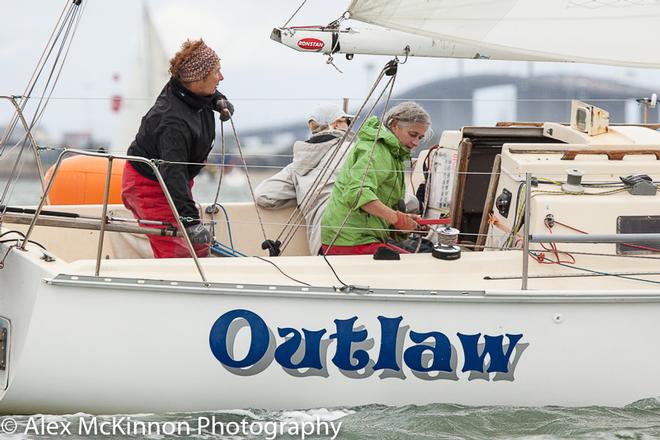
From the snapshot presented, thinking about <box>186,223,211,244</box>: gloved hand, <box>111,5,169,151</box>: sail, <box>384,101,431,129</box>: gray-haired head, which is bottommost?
<box>186,223,211,244</box>: gloved hand

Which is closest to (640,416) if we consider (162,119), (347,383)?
(347,383)

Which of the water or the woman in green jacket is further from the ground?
the woman in green jacket

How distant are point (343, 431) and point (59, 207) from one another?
85.7 inches

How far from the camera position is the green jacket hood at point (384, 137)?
537 cm

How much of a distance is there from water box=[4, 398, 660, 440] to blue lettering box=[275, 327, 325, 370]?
225 millimetres

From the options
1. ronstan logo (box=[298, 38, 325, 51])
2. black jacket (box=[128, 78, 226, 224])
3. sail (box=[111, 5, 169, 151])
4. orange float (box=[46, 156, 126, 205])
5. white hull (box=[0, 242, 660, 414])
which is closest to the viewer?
white hull (box=[0, 242, 660, 414])

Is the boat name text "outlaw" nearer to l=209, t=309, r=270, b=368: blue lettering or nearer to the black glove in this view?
l=209, t=309, r=270, b=368: blue lettering

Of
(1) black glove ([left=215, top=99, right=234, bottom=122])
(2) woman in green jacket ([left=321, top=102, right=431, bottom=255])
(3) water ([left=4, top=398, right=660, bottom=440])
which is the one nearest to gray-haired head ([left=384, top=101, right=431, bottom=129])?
(2) woman in green jacket ([left=321, top=102, right=431, bottom=255])

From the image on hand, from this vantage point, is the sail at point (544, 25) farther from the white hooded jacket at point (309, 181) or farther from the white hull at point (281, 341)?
the white hull at point (281, 341)

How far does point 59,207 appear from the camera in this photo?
601 centimetres

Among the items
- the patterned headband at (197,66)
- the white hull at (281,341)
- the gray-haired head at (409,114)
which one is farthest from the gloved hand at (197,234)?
the gray-haired head at (409,114)

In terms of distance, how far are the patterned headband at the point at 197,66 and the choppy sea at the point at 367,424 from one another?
5.01 feet

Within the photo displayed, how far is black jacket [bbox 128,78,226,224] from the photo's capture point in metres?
5.10

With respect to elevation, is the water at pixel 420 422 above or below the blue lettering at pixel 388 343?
below
